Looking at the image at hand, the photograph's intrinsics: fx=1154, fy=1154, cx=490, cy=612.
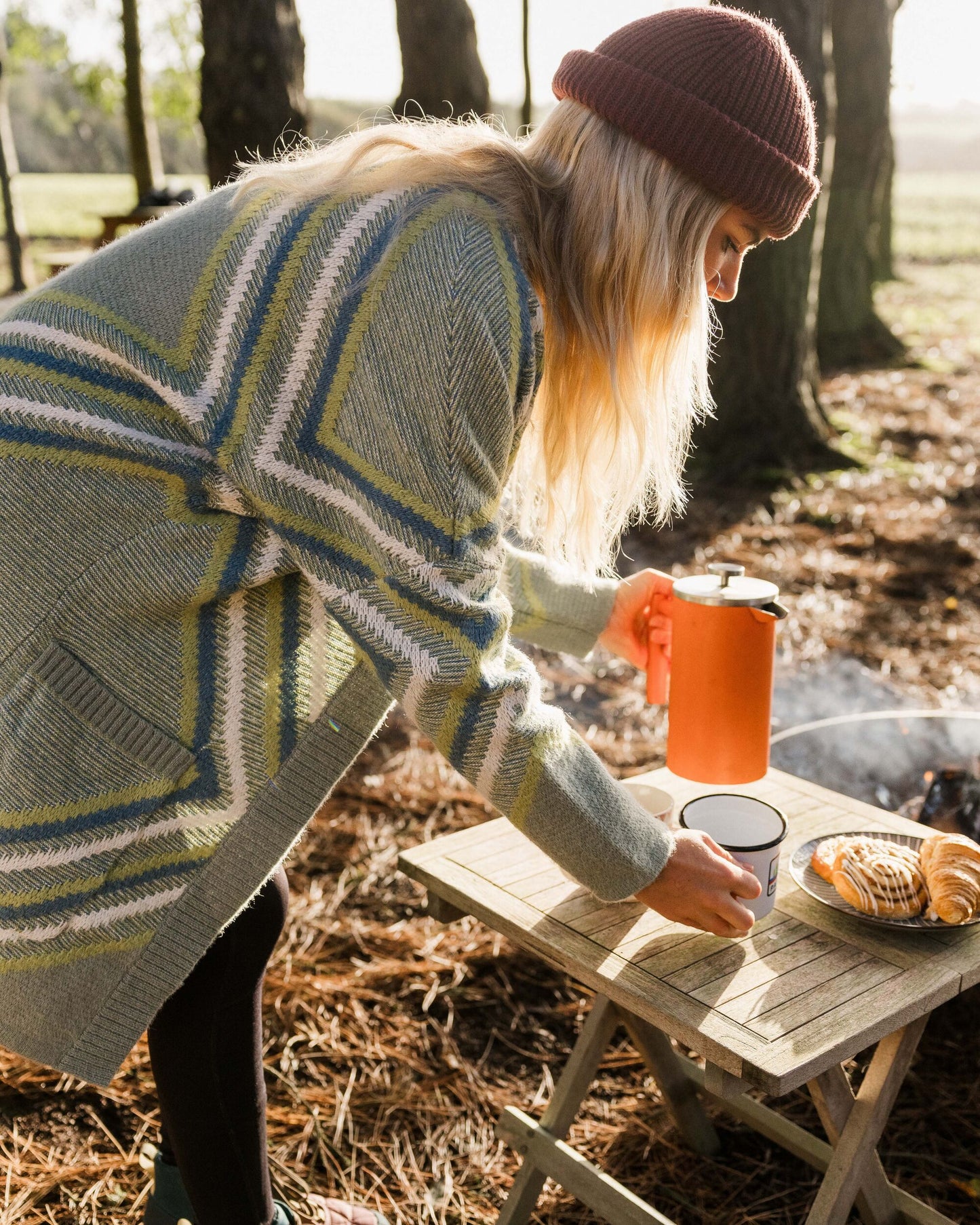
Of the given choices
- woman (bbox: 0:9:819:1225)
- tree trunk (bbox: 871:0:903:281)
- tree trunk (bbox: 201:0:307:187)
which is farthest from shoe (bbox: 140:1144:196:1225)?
tree trunk (bbox: 871:0:903:281)

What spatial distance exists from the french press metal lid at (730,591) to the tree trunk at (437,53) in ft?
23.5

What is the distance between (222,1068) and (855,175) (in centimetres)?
1021

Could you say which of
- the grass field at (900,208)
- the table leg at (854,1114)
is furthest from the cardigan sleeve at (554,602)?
the grass field at (900,208)

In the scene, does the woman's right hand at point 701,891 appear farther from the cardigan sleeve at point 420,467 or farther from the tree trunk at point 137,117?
the tree trunk at point 137,117

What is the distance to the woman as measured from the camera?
4.21 ft

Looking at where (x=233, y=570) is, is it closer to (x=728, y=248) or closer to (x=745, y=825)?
(x=728, y=248)

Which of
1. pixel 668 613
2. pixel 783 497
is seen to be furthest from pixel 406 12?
pixel 668 613

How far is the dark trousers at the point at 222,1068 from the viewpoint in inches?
59.4

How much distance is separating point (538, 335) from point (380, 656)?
416 millimetres

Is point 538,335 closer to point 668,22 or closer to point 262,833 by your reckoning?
point 668,22

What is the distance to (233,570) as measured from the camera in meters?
1.36

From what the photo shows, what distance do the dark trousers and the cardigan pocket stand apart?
0.68 feet

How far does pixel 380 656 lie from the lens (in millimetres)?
1308

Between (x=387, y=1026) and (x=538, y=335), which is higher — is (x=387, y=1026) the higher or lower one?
the lower one
